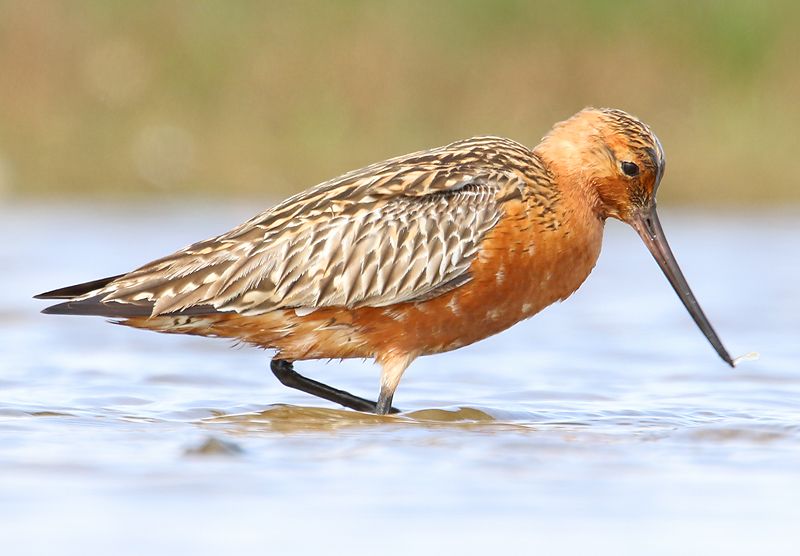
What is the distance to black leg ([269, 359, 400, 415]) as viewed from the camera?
27.1ft

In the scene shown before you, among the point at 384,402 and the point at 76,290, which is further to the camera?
the point at 384,402

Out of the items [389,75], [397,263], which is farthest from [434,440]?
[389,75]

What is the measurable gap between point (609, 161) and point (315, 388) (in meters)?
1.90

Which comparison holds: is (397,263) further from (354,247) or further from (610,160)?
(610,160)

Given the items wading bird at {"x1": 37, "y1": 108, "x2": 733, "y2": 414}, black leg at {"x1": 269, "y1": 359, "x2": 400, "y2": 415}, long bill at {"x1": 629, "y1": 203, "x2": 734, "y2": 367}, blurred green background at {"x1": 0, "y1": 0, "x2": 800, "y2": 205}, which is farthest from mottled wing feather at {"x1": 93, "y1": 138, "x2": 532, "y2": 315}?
blurred green background at {"x1": 0, "y1": 0, "x2": 800, "y2": 205}

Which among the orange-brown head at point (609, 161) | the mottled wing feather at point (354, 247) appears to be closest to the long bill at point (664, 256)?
the orange-brown head at point (609, 161)

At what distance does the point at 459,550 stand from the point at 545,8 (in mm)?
14605

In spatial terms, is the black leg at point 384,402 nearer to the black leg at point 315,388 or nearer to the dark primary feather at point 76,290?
the black leg at point 315,388

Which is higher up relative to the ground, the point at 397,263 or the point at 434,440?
the point at 397,263

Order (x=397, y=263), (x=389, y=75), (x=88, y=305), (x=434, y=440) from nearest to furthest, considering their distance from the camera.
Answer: (x=434, y=440) → (x=88, y=305) → (x=397, y=263) → (x=389, y=75)

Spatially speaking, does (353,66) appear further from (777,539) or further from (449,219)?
(777,539)

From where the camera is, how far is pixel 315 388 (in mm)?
8367

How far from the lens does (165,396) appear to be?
28.0 feet

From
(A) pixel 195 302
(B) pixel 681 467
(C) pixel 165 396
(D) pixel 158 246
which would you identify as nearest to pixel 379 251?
(A) pixel 195 302
